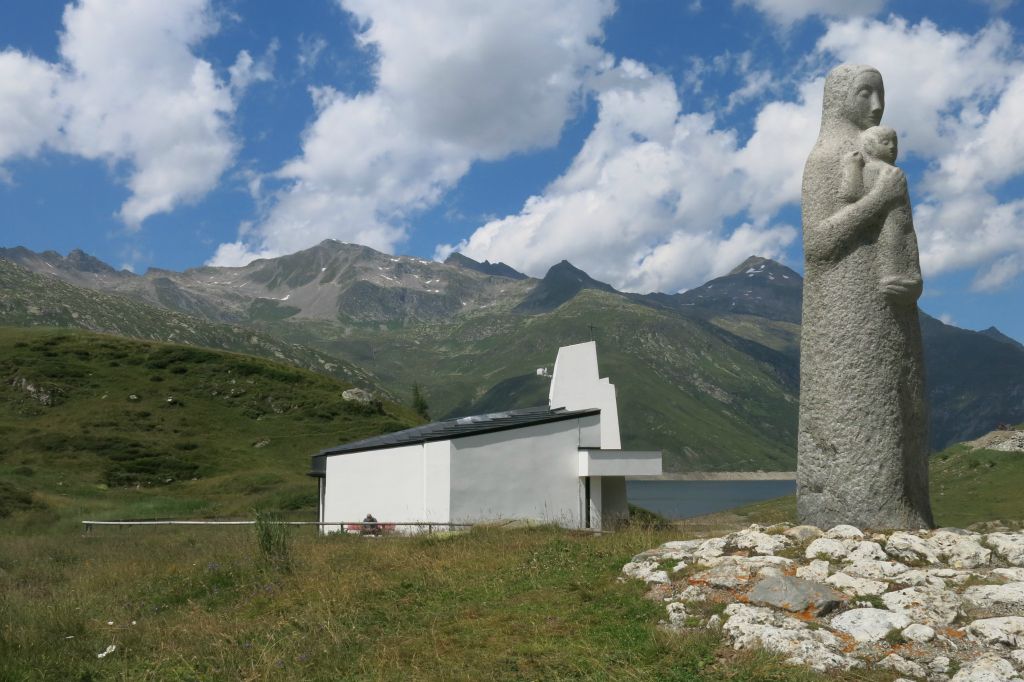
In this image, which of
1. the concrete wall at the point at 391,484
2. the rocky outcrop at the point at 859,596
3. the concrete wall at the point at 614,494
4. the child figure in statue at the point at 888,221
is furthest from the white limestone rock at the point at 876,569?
the concrete wall at the point at 614,494

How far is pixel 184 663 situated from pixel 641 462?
68.5ft

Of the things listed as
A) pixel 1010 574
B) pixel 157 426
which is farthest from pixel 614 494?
pixel 157 426

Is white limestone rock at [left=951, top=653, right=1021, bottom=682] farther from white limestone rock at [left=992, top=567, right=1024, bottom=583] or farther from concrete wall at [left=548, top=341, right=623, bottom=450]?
concrete wall at [left=548, top=341, right=623, bottom=450]

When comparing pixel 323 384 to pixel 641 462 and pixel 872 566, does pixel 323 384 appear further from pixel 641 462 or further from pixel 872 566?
pixel 872 566

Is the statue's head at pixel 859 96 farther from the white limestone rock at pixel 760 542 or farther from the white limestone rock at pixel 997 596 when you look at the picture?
the white limestone rock at pixel 997 596

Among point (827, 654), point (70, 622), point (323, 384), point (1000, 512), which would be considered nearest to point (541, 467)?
point (1000, 512)

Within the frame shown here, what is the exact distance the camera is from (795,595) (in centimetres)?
827

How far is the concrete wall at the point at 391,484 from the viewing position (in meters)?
25.6

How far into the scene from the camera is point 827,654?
23.2 feet

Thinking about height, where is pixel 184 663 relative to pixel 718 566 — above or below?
below

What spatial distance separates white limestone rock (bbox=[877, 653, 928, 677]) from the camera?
22.3 feet

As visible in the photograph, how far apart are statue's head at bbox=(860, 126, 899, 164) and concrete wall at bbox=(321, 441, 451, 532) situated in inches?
618

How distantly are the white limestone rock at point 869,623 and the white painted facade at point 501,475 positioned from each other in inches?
671

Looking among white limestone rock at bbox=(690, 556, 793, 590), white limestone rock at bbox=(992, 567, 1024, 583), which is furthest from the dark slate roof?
white limestone rock at bbox=(992, 567, 1024, 583)
